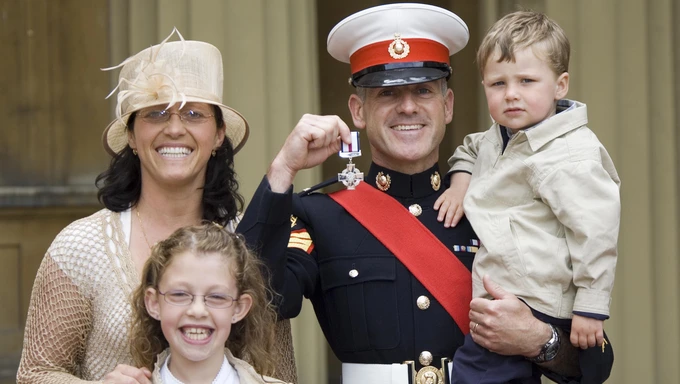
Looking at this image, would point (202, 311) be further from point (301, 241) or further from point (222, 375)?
point (301, 241)

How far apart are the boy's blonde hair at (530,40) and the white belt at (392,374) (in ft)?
2.72

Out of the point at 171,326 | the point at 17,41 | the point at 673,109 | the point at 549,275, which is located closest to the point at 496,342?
the point at 549,275

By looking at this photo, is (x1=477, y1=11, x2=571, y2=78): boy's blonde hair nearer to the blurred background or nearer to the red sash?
the red sash

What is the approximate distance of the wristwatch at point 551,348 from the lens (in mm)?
2883

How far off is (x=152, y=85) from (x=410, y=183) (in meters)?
0.77

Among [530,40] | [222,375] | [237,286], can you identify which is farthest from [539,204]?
[222,375]

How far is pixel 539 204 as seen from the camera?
9.59 feet

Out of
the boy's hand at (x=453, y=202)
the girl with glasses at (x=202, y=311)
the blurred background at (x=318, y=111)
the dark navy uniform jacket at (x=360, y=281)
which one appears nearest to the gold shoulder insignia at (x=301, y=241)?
the dark navy uniform jacket at (x=360, y=281)

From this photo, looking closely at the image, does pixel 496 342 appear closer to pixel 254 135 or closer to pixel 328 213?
pixel 328 213

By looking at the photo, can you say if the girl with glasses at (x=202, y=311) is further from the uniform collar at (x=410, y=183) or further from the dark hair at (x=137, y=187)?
the uniform collar at (x=410, y=183)

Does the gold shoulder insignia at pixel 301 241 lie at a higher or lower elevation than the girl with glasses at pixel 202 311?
higher

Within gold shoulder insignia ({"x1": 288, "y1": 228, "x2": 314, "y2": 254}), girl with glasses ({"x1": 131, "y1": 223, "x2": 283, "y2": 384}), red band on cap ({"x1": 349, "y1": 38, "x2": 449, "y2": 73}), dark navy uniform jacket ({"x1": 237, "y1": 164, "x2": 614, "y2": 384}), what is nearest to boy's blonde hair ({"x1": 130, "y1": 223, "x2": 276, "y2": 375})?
girl with glasses ({"x1": 131, "y1": 223, "x2": 283, "y2": 384})

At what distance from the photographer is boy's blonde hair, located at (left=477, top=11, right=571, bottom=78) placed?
2.95 m

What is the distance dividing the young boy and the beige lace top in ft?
2.89
